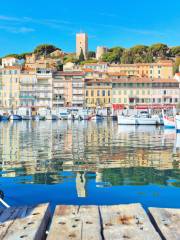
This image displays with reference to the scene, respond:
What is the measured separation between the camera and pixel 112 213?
4387 mm

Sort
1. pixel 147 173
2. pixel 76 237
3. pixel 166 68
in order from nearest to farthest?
pixel 76 237 → pixel 147 173 → pixel 166 68

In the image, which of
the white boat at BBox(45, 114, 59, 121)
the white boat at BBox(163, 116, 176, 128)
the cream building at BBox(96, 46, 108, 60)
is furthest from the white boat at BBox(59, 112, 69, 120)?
the cream building at BBox(96, 46, 108, 60)

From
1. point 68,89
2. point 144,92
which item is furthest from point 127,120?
point 68,89

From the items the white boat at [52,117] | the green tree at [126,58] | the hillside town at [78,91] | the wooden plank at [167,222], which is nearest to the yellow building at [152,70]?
the hillside town at [78,91]

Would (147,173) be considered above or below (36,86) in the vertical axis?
below

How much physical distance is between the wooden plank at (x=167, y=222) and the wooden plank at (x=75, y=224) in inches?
22.0

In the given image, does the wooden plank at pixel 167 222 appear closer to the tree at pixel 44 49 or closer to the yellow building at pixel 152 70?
the yellow building at pixel 152 70

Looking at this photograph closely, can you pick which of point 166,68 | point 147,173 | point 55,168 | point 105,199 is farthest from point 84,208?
point 166,68

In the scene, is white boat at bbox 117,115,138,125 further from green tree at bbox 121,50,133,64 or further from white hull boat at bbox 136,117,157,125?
green tree at bbox 121,50,133,64

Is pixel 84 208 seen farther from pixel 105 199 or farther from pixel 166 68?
pixel 166 68

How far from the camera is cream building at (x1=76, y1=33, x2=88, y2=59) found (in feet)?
579

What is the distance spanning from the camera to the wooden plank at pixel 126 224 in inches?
144

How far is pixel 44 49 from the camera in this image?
184 m

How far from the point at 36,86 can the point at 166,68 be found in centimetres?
4329
